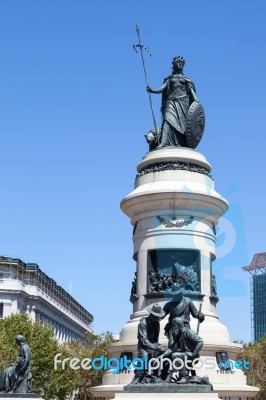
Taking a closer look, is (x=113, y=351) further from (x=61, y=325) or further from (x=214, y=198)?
(x=61, y=325)

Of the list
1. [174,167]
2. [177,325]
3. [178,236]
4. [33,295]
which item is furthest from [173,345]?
[33,295]

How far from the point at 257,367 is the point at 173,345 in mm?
25715

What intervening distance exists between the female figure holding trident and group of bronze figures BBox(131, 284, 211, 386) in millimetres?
9254

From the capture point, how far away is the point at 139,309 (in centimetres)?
2489

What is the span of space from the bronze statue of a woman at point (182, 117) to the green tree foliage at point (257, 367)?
60.8 ft

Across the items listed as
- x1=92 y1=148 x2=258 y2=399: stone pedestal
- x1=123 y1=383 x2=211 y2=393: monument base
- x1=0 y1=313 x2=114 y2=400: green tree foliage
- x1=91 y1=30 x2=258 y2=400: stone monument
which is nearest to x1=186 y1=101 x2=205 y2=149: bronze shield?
x1=91 y1=30 x2=258 y2=400: stone monument

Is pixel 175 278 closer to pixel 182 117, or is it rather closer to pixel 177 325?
pixel 177 325

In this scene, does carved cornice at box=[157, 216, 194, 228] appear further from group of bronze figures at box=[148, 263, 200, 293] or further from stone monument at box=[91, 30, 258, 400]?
group of bronze figures at box=[148, 263, 200, 293]

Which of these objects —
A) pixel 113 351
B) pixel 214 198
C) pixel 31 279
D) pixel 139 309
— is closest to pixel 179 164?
pixel 214 198

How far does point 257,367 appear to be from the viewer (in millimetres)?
42781

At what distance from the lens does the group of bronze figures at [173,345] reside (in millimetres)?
18219

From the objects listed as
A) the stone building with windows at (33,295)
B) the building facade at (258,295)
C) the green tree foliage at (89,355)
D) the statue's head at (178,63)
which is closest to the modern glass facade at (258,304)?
the building facade at (258,295)

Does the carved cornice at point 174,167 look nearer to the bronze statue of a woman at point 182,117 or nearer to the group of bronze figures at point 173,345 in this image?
the bronze statue of a woman at point 182,117

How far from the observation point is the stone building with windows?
78.4 metres
